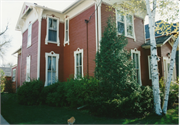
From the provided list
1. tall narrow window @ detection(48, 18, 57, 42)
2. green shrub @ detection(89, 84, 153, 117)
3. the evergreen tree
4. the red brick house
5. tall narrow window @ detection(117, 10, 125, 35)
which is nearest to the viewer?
green shrub @ detection(89, 84, 153, 117)

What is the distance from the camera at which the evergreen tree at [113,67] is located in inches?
263

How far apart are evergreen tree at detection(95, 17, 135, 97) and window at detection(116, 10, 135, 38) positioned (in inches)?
114

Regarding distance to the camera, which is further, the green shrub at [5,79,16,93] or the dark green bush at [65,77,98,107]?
the green shrub at [5,79,16,93]

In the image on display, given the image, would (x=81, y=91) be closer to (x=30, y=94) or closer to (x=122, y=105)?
(x=122, y=105)

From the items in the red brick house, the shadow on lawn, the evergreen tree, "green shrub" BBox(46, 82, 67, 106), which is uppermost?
the red brick house

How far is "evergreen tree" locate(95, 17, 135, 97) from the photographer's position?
668cm

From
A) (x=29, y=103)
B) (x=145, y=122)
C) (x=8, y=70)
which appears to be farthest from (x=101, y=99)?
(x=8, y=70)

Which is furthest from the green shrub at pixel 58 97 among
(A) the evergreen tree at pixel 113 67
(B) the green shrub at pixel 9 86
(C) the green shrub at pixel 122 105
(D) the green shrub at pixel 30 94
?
(B) the green shrub at pixel 9 86

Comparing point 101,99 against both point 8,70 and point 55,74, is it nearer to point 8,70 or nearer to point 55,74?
point 55,74

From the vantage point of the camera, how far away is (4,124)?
5.27 m

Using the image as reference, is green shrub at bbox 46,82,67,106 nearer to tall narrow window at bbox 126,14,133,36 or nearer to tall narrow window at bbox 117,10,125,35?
tall narrow window at bbox 117,10,125,35

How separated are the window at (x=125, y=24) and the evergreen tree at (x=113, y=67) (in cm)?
289

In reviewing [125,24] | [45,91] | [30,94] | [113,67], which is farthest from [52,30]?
[113,67]

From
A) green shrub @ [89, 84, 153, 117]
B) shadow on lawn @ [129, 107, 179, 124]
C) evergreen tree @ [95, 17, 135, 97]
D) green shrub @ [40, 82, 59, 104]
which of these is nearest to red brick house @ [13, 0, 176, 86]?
green shrub @ [40, 82, 59, 104]
